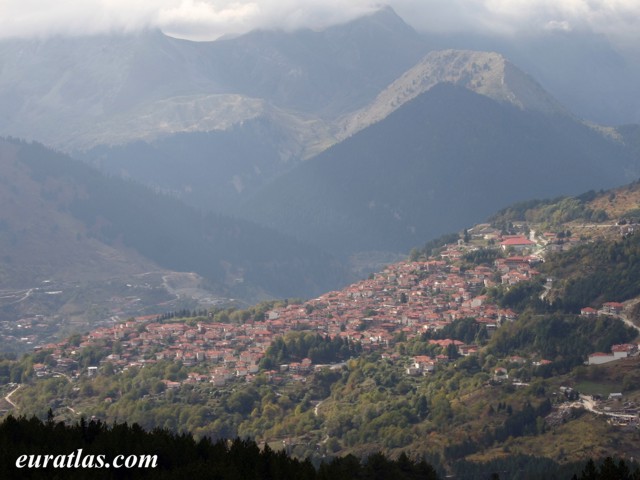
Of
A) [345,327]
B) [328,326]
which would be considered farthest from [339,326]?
[328,326]

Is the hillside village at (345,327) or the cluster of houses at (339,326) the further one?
the cluster of houses at (339,326)

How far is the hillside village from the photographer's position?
515 feet

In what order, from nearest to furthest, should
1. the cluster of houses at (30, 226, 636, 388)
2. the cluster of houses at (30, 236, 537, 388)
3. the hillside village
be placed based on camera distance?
the hillside village < the cluster of houses at (30, 226, 636, 388) < the cluster of houses at (30, 236, 537, 388)

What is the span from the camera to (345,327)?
175500 mm

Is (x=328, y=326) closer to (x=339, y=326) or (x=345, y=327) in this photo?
(x=339, y=326)

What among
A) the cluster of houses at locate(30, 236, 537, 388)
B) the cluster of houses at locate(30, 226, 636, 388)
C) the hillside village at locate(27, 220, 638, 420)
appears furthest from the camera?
the cluster of houses at locate(30, 236, 537, 388)

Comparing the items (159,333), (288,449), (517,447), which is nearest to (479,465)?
(517,447)

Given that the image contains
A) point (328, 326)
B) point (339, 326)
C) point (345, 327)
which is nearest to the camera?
point (345, 327)

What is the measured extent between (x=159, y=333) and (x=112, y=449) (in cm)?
10115

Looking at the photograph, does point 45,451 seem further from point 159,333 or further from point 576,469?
point 159,333

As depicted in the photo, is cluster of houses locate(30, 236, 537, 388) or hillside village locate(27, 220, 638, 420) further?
cluster of houses locate(30, 236, 537, 388)

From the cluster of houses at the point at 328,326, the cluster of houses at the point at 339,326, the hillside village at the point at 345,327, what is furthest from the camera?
the cluster of houses at the point at 328,326

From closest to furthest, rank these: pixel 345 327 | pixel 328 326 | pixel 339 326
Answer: pixel 345 327 → pixel 339 326 → pixel 328 326

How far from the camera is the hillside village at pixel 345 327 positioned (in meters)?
157
